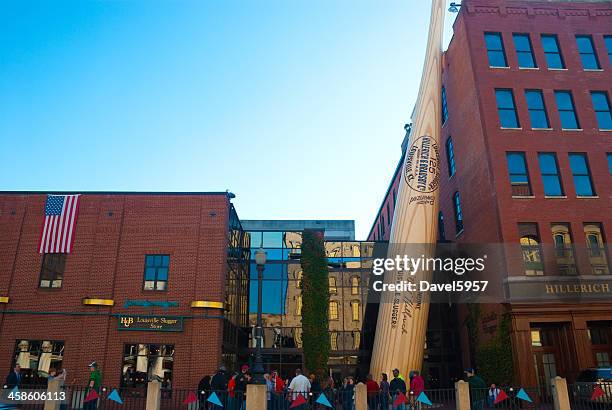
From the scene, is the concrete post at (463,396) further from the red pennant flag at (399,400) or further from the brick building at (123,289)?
the brick building at (123,289)

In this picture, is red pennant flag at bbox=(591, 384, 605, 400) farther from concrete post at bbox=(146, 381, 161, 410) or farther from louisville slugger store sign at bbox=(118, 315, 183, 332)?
louisville slugger store sign at bbox=(118, 315, 183, 332)

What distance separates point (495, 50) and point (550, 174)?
7416mm

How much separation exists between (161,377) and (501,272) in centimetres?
1524

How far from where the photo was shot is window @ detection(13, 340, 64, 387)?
19.5 m

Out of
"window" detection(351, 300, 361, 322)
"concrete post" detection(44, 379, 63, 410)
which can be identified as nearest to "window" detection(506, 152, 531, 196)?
"window" detection(351, 300, 361, 322)

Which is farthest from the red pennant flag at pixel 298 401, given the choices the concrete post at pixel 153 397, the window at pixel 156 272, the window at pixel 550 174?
the window at pixel 550 174

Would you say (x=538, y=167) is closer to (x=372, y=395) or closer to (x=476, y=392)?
(x=476, y=392)

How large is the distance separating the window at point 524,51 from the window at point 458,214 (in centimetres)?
783

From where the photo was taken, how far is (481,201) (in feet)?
78.2

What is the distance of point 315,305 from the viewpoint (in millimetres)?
23297

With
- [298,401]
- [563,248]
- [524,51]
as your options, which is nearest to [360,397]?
[298,401]

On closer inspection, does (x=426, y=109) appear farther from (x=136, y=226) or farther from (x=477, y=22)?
(x=136, y=226)

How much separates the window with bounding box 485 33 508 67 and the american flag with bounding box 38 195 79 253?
22.0 metres

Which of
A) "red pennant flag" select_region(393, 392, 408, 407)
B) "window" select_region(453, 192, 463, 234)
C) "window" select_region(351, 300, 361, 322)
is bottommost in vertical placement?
"red pennant flag" select_region(393, 392, 408, 407)
